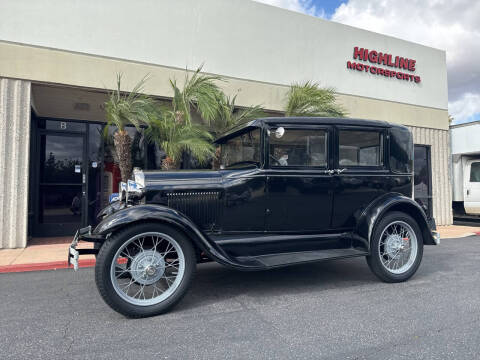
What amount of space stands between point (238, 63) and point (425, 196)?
7393mm

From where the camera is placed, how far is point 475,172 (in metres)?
10.2

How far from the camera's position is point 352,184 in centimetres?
376

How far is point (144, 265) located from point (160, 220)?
0.45 m

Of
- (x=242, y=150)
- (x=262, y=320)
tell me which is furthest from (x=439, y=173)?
(x=262, y=320)

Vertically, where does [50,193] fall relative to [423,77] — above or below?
below

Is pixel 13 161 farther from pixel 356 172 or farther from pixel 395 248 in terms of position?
pixel 395 248

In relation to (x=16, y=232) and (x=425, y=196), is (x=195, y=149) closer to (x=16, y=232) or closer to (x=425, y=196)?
(x=16, y=232)

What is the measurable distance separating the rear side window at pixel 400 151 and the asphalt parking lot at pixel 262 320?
1420mm

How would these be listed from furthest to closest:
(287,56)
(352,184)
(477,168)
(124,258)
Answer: (477,168) → (287,56) → (352,184) → (124,258)

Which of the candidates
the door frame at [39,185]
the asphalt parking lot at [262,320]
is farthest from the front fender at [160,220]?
the door frame at [39,185]

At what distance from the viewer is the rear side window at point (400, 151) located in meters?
4.03

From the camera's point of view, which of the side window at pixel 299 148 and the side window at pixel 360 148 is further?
the side window at pixel 360 148

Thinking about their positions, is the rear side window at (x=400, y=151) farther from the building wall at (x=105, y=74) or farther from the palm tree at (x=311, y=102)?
the building wall at (x=105, y=74)

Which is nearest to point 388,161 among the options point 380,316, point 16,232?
point 380,316
